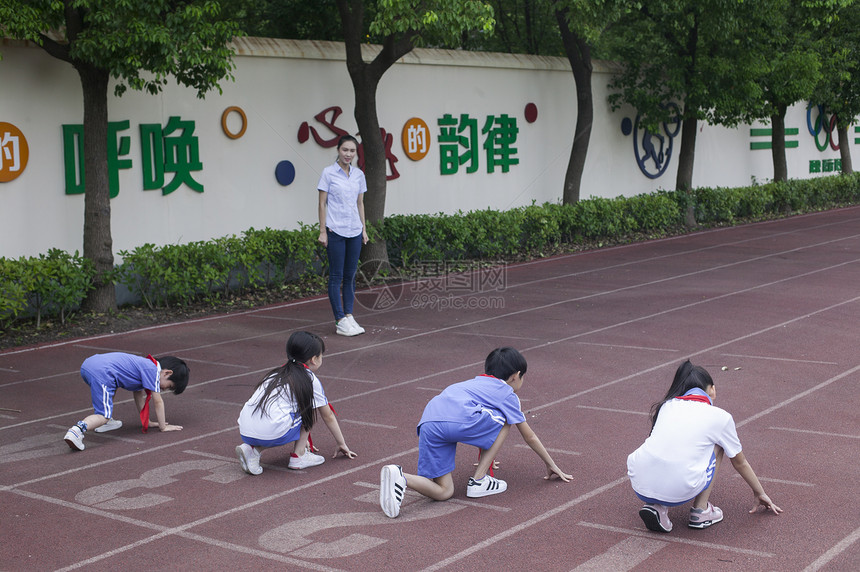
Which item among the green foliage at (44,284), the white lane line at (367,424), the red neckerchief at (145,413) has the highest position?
the green foliage at (44,284)

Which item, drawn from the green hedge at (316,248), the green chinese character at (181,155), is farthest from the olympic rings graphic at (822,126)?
the green chinese character at (181,155)

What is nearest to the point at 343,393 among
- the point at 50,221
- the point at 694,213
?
the point at 50,221

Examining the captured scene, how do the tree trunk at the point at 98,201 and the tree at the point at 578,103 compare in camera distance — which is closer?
the tree trunk at the point at 98,201

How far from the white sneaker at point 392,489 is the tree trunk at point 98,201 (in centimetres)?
645

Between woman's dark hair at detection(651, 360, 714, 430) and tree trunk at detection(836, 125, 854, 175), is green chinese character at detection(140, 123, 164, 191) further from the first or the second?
tree trunk at detection(836, 125, 854, 175)

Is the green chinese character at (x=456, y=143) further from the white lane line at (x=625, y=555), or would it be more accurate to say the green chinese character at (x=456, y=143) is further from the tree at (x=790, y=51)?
the white lane line at (x=625, y=555)

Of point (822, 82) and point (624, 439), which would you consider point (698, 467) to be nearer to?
point (624, 439)

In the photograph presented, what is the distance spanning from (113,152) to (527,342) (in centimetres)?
556

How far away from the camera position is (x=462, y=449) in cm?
559

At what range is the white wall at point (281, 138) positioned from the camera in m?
10.1

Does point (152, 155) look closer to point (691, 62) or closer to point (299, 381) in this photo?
point (299, 381)

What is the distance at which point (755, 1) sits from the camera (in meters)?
15.2

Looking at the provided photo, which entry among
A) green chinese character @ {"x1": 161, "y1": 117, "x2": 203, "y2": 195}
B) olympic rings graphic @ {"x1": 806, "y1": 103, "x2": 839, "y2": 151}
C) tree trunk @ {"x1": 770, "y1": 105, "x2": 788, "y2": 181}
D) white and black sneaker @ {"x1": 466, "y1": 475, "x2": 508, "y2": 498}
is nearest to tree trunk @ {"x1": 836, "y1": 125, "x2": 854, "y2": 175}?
olympic rings graphic @ {"x1": 806, "y1": 103, "x2": 839, "y2": 151}

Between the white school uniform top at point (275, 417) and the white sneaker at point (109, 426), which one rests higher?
the white school uniform top at point (275, 417)
